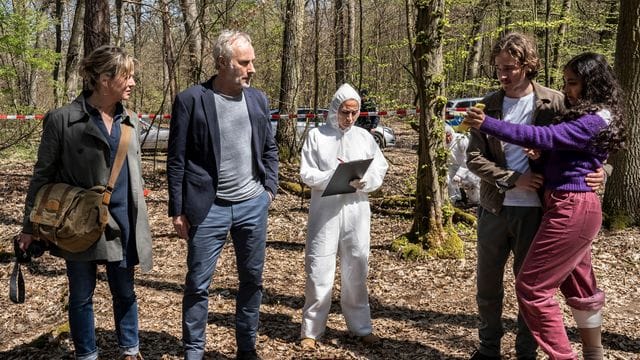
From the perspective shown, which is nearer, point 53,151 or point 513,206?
point 53,151

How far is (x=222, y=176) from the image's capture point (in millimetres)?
3352

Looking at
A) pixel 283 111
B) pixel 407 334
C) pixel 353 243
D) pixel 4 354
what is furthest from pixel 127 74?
pixel 283 111

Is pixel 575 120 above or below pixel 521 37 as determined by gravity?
below

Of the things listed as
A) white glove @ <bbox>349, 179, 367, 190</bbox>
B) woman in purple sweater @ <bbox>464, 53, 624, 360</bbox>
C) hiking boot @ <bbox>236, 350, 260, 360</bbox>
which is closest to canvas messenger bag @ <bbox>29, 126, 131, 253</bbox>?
hiking boot @ <bbox>236, 350, 260, 360</bbox>

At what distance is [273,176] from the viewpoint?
366 centimetres

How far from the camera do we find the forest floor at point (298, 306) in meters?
3.94

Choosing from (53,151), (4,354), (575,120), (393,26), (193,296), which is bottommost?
(4,354)

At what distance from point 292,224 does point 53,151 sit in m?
4.85

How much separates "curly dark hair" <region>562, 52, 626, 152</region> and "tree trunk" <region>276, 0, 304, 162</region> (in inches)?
339

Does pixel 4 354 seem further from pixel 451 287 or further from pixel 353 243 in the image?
pixel 451 287

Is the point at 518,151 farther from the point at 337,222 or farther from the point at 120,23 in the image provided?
the point at 120,23

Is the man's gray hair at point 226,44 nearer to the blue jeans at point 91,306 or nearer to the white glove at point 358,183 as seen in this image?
the white glove at point 358,183

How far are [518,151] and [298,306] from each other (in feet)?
8.08

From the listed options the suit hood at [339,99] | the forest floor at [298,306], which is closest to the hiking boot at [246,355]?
the forest floor at [298,306]
